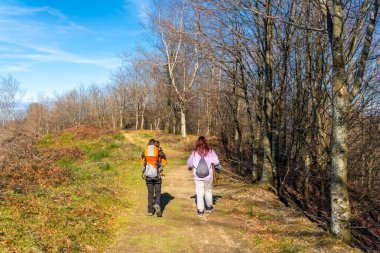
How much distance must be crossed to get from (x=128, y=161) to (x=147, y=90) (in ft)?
125

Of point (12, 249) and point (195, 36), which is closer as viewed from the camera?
point (12, 249)

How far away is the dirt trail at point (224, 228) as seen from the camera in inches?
242

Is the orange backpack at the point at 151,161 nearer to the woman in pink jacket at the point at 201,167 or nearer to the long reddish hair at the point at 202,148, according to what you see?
the woman in pink jacket at the point at 201,167

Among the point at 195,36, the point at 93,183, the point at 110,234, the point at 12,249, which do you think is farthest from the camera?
the point at 195,36

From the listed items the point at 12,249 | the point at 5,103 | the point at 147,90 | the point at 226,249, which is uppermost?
the point at 147,90

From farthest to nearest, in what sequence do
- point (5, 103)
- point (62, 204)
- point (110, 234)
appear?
1. point (5, 103)
2. point (62, 204)
3. point (110, 234)

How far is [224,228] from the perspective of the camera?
289 inches

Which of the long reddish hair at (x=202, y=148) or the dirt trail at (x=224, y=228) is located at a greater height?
the long reddish hair at (x=202, y=148)

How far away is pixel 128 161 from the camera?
17.3 metres

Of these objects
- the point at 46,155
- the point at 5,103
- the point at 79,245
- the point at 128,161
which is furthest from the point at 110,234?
the point at 5,103

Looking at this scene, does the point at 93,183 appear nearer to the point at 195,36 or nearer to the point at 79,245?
the point at 79,245

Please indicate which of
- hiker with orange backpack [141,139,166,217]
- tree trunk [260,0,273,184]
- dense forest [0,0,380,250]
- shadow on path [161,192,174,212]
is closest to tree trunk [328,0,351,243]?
dense forest [0,0,380,250]

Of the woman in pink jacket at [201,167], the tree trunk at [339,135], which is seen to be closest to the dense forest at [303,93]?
the tree trunk at [339,135]

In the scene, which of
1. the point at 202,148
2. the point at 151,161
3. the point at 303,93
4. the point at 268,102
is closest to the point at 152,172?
the point at 151,161
